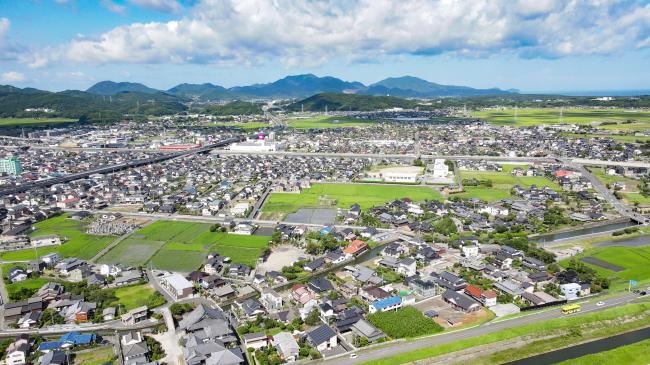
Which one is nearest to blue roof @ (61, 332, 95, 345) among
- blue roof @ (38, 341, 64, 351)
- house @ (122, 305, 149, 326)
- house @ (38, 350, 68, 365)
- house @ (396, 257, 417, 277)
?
blue roof @ (38, 341, 64, 351)

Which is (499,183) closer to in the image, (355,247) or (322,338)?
(355,247)

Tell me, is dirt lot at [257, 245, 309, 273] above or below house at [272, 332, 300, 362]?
below

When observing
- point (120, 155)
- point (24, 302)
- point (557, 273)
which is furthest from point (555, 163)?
point (120, 155)

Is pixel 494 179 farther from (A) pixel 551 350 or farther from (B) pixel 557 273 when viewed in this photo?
(A) pixel 551 350

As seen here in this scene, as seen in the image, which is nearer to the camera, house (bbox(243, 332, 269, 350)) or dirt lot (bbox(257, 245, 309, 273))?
house (bbox(243, 332, 269, 350))

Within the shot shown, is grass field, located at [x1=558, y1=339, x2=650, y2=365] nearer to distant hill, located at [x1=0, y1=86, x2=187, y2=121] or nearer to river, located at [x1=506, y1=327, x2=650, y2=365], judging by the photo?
river, located at [x1=506, y1=327, x2=650, y2=365]

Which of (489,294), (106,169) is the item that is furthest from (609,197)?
(106,169)

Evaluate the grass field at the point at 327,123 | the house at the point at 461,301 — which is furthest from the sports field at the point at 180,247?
the grass field at the point at 327,123
